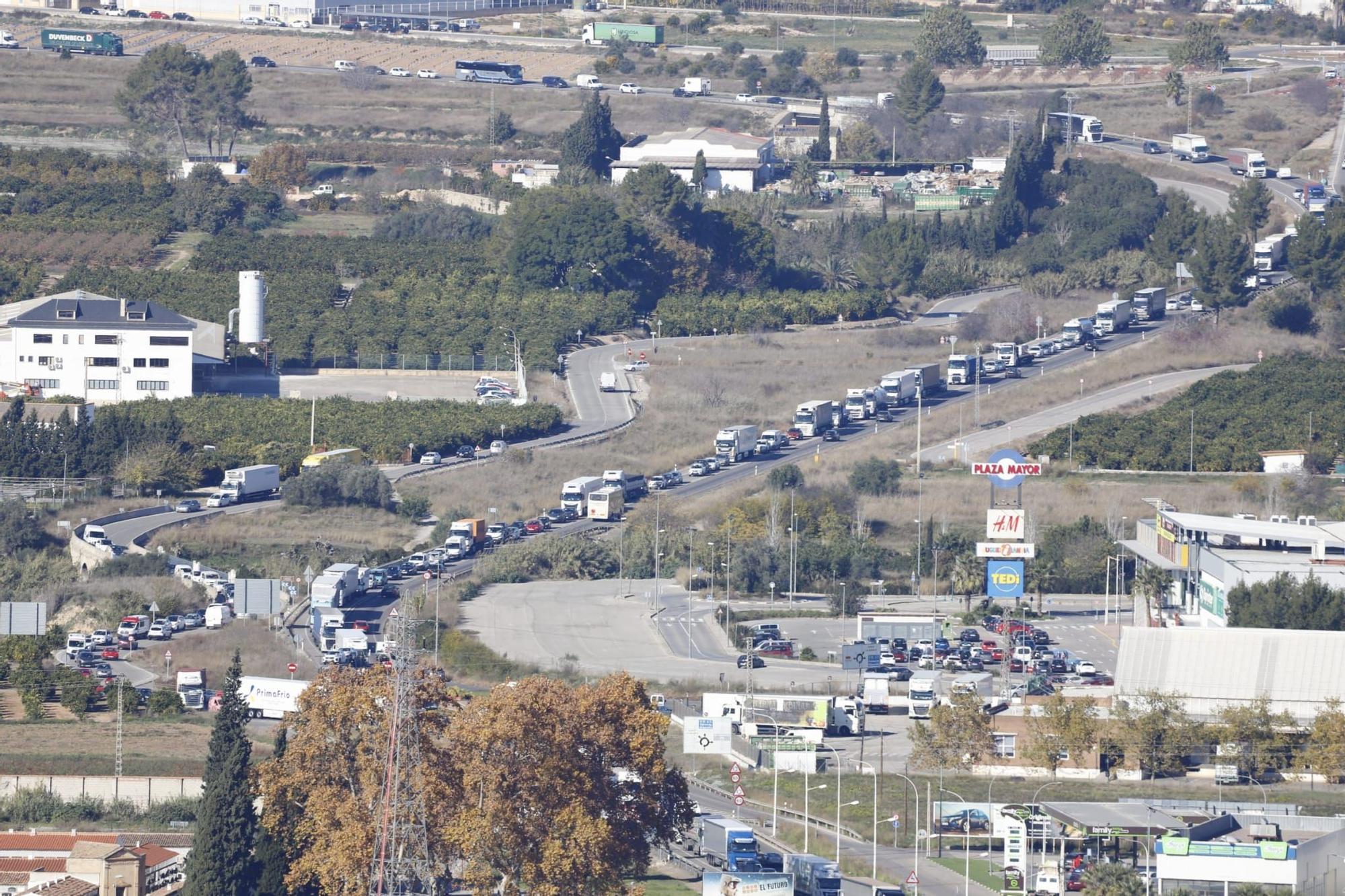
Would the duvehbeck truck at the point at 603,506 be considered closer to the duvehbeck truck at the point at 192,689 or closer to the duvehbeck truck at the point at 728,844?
the duvehbeck truck at the point at 192,689

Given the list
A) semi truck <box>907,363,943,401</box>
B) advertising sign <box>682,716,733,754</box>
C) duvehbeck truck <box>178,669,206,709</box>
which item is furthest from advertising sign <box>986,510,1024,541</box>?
semi truck <box>907,363,943,401</box>

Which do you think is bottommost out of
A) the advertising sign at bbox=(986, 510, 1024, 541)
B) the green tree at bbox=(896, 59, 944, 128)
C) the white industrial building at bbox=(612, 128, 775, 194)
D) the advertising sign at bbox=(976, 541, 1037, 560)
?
the advertising sign at bbox=(976, 541, 1037, 560)

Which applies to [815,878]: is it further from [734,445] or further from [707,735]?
[734,445]

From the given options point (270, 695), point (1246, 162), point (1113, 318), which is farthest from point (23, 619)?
point (1246, 162)

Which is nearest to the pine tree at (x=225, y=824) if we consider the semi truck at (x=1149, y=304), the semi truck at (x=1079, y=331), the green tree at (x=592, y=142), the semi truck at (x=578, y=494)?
the semi truck at (x=578, y=494)

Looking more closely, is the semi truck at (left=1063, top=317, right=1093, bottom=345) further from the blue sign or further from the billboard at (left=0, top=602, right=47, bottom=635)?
the billboard at (left=0, top=602, right=47, bottom=635)
